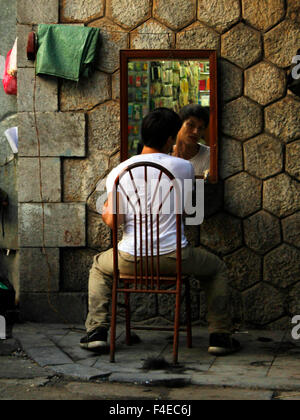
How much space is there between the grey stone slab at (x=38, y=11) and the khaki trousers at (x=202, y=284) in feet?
6.26

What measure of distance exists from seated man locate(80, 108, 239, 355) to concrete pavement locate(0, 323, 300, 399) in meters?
0.15

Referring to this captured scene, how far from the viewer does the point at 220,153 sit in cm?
573

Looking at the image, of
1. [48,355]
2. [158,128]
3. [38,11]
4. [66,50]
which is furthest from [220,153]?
[48,355]

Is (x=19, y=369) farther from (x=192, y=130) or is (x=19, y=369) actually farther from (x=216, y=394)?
(x=192, y=130)

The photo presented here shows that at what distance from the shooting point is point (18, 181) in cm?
589

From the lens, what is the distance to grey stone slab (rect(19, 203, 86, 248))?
5836mm

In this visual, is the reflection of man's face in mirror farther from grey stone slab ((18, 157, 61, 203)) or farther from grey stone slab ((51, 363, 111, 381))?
grey stone slab ((51, 363, 111, 381))

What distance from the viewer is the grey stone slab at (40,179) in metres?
5.85

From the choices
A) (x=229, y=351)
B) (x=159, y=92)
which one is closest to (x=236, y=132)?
(x=159, y=92)

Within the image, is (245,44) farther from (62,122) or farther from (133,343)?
→ (133,343)

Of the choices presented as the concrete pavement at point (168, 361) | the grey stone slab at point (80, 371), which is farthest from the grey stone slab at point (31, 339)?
the grey stone slab at point (80, 371)

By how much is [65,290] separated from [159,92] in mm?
1656

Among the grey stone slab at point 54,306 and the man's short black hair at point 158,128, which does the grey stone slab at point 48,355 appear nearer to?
the grey stone slab at point 54,306

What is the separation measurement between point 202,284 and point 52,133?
168 centimetres
